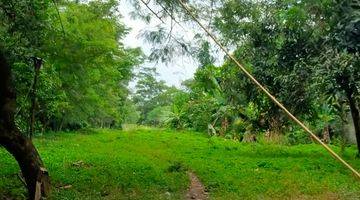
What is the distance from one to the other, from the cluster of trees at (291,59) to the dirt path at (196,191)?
2.43 m

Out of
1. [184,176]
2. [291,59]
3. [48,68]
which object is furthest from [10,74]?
[48,68]

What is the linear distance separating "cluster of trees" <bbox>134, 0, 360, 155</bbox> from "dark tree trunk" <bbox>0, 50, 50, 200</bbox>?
3291 mm

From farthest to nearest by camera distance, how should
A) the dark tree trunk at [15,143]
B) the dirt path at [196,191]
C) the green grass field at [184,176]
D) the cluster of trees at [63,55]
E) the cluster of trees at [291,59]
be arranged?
the cluster of trees at [63,55] < the dirt path at [196,191] < the green grass field at [184,176] < the cluster of trees at [291,59] < the dark tree trunk at [15,143]

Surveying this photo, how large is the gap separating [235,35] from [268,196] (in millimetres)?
3766

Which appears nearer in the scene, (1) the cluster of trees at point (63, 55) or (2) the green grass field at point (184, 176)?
(2) the green grass field at point (184, 176)

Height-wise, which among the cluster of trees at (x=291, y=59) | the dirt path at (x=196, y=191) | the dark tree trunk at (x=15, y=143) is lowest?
the dirt path at (x=196, y=191)

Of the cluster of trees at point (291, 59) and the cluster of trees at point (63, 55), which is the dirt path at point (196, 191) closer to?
the cluster of trees at point (291, 59)

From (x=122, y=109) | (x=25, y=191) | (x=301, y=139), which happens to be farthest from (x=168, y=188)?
(x=122, y=109)

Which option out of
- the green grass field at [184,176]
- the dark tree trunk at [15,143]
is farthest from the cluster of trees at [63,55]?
the green grass field at [184,176]

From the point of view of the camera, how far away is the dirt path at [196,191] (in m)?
10.8

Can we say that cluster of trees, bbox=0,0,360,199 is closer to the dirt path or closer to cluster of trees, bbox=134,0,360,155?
cluster of trees, bbox=134,0,360,155

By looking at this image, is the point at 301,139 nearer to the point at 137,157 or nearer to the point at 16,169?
the point at 137,157

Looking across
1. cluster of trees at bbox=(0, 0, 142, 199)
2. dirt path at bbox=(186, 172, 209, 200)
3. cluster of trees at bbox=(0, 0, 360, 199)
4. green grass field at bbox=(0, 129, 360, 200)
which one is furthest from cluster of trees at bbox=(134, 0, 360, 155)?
cluster of trees at bbox=(0, 0, 142, 199)

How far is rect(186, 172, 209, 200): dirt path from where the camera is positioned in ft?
35.4
